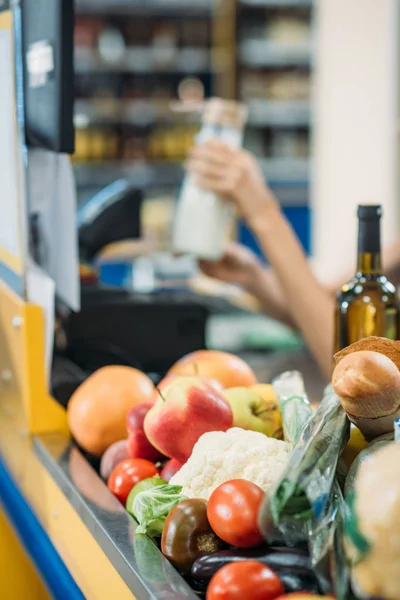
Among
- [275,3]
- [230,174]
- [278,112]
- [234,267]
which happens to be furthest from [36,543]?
[275,3]

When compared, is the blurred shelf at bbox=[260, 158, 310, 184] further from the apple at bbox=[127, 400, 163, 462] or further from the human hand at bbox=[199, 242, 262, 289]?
the apple at bbox=[127, 400, 163, 462]

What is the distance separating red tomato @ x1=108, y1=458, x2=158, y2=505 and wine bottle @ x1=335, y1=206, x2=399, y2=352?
0.35 meters

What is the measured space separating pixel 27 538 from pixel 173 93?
592cm

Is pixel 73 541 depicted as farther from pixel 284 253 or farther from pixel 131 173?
pixel 131 173

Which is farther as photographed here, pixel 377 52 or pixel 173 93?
pixel 173 93

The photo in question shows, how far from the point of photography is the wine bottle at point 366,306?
3.73ft

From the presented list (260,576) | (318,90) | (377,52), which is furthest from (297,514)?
(318,90)

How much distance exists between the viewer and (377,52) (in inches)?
245

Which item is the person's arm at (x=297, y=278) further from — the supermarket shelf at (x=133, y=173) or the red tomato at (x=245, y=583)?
the supermarket shelf at (x=133, y=173)

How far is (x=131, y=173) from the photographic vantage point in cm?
687

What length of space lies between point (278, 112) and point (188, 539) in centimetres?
661

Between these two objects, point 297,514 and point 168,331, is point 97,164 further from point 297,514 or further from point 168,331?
point 297,514

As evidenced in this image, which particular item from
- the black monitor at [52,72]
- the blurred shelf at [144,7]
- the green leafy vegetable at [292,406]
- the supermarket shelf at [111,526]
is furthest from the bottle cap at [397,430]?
the blurred shelf at [144,7]

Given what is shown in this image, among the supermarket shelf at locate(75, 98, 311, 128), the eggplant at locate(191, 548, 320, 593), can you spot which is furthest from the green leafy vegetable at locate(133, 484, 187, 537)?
the supermarket shelf at locate(75, 98, 311, 128)
